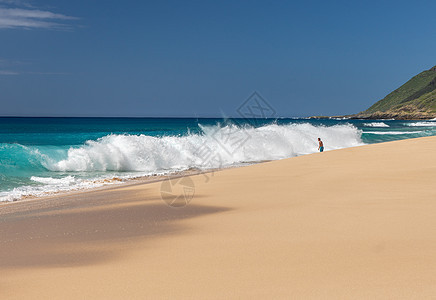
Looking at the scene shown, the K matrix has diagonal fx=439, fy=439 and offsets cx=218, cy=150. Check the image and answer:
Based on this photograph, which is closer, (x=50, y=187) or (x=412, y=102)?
(x=50, y=187)

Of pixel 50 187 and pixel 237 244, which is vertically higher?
pixel 50 187

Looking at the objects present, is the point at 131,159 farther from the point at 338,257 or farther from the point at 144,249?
the point at 338,257

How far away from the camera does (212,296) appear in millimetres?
3508

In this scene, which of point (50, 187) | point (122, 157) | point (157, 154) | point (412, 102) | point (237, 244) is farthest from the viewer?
point (412, 102)

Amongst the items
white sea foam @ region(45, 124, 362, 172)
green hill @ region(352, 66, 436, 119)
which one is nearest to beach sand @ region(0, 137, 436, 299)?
white sea foam @ region(45, 124, 362, 172)

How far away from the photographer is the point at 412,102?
14812 cm

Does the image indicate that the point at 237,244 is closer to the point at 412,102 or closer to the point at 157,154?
the point at 157,154

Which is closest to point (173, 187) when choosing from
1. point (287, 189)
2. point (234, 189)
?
point (234, 189)

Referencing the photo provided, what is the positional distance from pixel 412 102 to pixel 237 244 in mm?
158363

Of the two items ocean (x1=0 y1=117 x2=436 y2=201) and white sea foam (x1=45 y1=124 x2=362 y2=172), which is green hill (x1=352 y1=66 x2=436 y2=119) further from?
ocean (x1=0 y1=117 x2=436 y2=201)

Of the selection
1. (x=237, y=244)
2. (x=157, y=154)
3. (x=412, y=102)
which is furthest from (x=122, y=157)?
(x=412, y=102)

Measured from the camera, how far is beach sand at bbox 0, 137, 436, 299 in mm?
3668

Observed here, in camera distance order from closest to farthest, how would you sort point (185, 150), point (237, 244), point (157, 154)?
point (237, 244)
point (157, 154)
point (185, 150)

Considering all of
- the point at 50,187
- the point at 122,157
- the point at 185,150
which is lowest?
the point at 50,187
